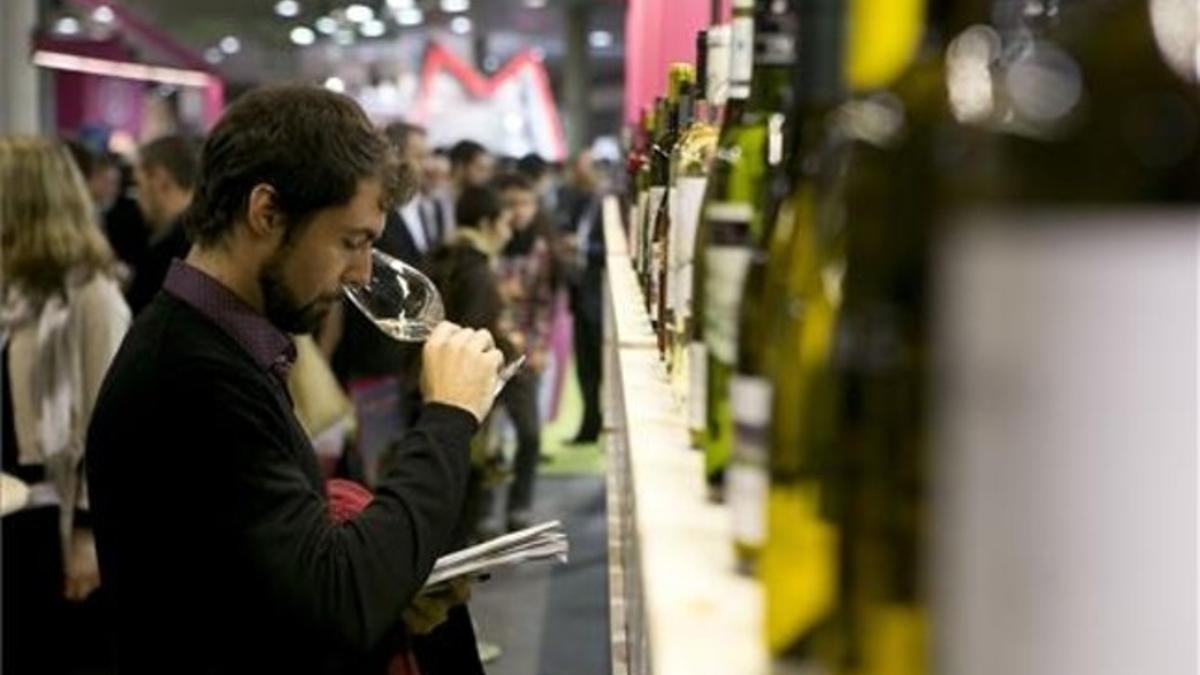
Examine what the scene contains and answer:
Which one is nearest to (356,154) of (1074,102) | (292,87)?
(292,87)

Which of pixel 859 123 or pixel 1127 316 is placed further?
pixel 859 123

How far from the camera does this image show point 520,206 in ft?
23.9

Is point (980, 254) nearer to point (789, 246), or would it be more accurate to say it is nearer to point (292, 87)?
point (789, 246)

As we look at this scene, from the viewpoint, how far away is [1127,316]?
0.42 metres

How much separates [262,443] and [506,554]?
327 mm

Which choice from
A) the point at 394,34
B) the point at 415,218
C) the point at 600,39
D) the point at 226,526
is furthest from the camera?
the point at 600,39

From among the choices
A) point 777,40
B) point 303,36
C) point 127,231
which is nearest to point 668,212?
point 777,40

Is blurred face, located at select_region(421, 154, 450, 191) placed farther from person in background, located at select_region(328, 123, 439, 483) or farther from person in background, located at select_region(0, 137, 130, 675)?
person in background, located at select_region(0, 137, 130, 675)

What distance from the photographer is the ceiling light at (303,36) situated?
2070cm

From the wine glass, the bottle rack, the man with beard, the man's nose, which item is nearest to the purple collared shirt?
the man with beard

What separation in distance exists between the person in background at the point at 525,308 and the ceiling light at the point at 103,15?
7.51 meters

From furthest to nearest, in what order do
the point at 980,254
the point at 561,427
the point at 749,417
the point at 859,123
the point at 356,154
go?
1. the point at 561,427
2. the point at 356,154
3. the point at 749,417
4. the point at 859,123
5. the point at 980,254

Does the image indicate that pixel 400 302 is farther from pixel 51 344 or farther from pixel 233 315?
pixel 51 344

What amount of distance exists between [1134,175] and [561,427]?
30.5 feet
